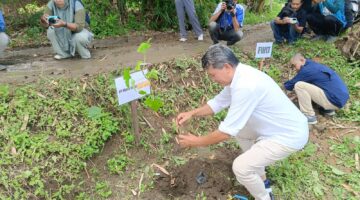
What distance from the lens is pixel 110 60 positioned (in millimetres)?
5438

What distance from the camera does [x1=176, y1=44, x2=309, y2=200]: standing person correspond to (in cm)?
262

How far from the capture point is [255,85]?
8.58 feet

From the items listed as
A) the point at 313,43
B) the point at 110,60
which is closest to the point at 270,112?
the point at 110,60

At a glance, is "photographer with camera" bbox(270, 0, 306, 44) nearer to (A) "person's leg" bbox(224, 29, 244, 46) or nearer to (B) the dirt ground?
(B) the dirt ground

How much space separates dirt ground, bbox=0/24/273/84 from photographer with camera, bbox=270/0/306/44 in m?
0.59

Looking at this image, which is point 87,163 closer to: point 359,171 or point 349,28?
point 359,171

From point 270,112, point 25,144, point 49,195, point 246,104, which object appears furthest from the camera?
point 25,144

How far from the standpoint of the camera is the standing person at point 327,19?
6336 millimetres

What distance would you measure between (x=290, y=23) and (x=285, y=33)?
31 cm

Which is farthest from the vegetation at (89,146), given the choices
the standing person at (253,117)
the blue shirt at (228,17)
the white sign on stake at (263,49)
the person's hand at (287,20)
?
the person's hand at (287,20)

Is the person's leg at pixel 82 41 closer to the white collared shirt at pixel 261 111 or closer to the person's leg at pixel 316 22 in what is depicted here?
the white collared shirt at pixel 261 111

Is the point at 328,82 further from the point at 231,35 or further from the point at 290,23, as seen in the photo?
the point at 290,23

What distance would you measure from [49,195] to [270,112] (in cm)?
224

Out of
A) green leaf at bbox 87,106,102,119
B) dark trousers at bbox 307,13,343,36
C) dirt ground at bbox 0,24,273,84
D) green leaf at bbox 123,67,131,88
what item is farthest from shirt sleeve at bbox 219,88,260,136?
dark trousers at bbox 307,13,343,36
